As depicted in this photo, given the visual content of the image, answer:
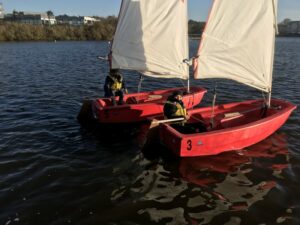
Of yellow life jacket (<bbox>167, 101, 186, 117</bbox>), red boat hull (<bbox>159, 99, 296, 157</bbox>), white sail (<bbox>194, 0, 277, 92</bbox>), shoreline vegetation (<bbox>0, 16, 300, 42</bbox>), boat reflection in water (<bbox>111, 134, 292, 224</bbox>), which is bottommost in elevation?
boat reflection in water (<bbox>111, 134, 292, 224</bbox>)

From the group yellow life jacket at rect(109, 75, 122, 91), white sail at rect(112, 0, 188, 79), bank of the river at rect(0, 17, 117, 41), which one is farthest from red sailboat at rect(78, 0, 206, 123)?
bank of the river at rect(0, 17, 117, 41)

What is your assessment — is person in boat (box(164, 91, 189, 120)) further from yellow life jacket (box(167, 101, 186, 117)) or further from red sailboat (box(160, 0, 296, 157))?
red sailboat (box(160, 0, 296, 157))

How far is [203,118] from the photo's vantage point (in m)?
14.9

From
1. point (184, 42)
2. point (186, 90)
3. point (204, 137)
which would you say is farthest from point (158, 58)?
point (204, 137)

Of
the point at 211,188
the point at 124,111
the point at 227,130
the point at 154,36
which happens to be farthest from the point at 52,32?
the point at 211,188

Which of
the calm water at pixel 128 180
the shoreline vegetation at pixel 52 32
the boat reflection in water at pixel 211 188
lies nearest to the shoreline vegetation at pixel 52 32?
the shoreline vegetation at pixel 52 32

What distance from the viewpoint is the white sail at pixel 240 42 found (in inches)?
518

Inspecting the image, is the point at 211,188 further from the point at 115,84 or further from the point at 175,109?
the point at 115,84

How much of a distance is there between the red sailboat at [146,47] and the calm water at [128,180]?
1135mm

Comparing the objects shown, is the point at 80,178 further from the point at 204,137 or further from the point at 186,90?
the point at 186,90

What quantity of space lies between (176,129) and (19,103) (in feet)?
37.4

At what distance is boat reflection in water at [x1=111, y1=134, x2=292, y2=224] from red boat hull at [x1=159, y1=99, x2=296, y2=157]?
404mm

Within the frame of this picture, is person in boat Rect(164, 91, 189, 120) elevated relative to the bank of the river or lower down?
lower down

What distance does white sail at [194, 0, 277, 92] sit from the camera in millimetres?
13148
